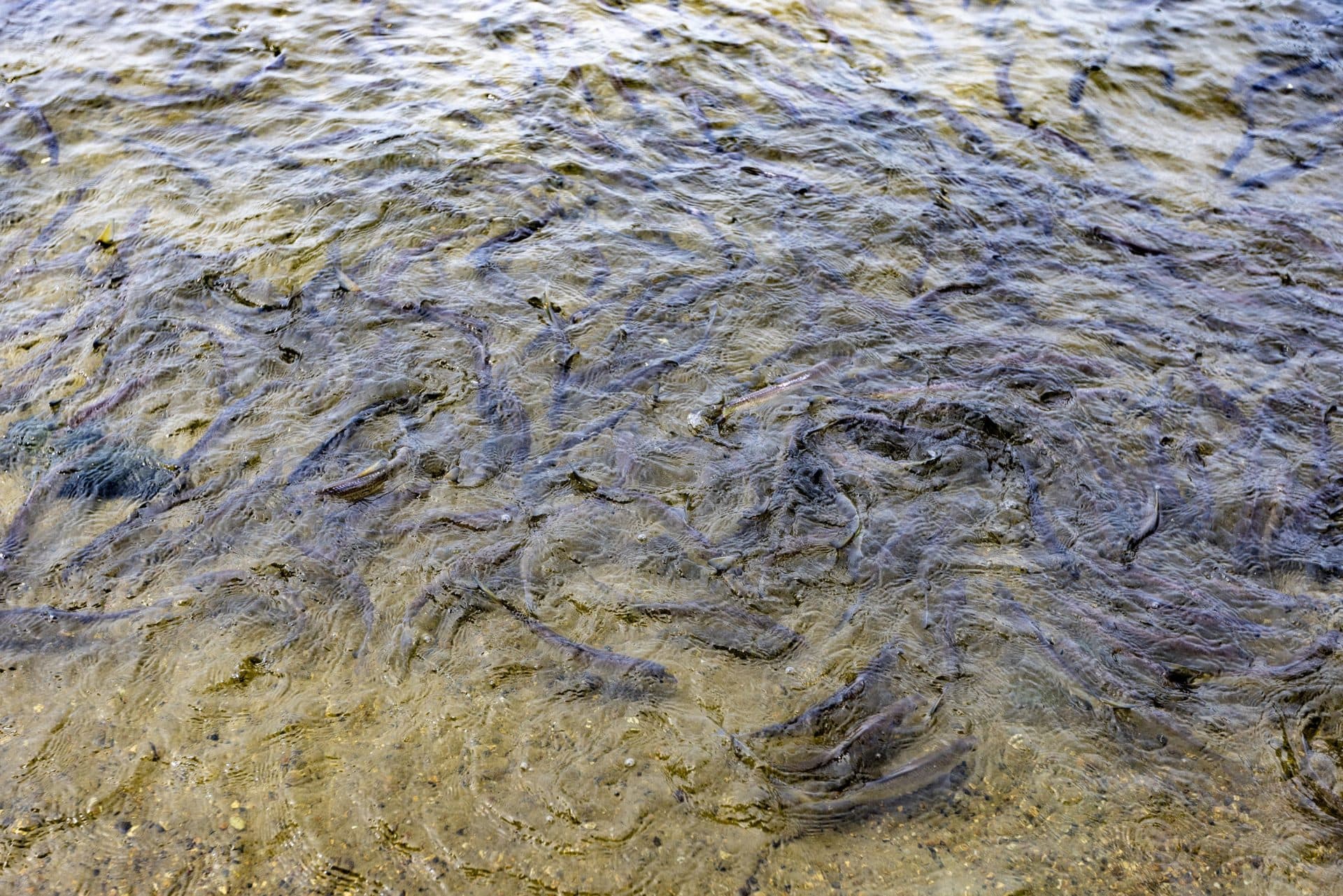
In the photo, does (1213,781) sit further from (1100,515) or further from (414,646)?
(414,646)

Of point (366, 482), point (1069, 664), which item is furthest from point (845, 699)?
point (366, 482)

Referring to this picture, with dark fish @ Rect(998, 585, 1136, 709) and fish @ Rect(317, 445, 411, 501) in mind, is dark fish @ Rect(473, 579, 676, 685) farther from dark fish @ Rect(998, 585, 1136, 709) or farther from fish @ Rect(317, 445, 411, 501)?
dark fish @ Rect(998, 585, 1136, 709)

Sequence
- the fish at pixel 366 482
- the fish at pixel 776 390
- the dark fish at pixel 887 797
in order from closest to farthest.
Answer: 1. the dark fish at pixel 887 797
2. the fish at pixel 366 482
3. the fish at pixel 776 390

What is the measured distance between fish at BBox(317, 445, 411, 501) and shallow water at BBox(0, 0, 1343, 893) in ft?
0.08

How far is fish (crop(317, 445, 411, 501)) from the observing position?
4.45m

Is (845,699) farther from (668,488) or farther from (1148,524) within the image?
(1148,524)

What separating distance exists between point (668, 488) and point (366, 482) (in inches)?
62.2

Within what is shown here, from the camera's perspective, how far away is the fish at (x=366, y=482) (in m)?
4.45

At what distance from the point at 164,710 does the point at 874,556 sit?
3.20 meters

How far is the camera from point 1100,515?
4430mm

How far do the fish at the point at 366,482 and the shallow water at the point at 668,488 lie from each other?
0.03 meters

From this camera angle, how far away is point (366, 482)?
4.50m

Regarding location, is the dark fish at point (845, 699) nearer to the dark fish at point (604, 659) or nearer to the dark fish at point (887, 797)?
the dark fish at point (887, 797)

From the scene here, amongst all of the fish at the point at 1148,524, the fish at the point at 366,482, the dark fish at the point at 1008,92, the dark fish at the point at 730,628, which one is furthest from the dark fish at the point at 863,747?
the dark fish at the point at 1008,92
